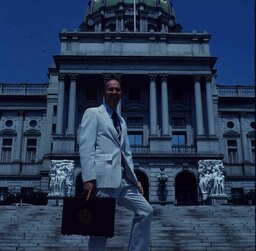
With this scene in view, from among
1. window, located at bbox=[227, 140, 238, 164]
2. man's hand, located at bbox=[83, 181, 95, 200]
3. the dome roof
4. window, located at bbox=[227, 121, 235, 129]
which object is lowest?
man's hand, located at bbox=[83, 181, 95, 200]

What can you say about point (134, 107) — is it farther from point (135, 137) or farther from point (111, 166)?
point (111, 166)

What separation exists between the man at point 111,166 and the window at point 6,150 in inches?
1524

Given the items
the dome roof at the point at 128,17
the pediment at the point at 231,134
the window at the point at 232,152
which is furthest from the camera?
the dome roof at the point at 128,17

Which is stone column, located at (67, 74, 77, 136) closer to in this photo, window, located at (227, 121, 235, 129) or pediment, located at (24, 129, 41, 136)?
pediment, located at (24, 129, 41, 136)

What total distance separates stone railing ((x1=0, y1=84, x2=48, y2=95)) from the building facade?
11 cm

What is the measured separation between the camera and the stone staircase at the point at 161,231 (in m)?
12.2

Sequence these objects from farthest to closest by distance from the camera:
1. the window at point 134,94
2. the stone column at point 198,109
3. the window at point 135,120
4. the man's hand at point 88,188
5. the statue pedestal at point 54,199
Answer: the window at point 134,94 → the window at point 135,120 → the stone column at point 198,109 → the statue pedestal at point 54,199 → the man's hand at point 88,188

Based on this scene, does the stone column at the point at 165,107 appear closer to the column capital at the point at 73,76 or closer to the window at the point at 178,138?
the window at the point at 178,138

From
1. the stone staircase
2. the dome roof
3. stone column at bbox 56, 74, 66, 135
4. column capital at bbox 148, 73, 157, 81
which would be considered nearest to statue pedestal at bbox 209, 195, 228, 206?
the stone staircase

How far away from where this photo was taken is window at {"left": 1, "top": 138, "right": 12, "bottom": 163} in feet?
137

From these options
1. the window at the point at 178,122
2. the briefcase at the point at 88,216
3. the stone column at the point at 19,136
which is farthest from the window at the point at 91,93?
the briefcase at the point at 88,216

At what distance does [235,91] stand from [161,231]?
32918 mm

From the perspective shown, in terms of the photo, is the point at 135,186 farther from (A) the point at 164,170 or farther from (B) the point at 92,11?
(B) the point at 92,11

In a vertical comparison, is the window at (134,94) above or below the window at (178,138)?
Result: above
